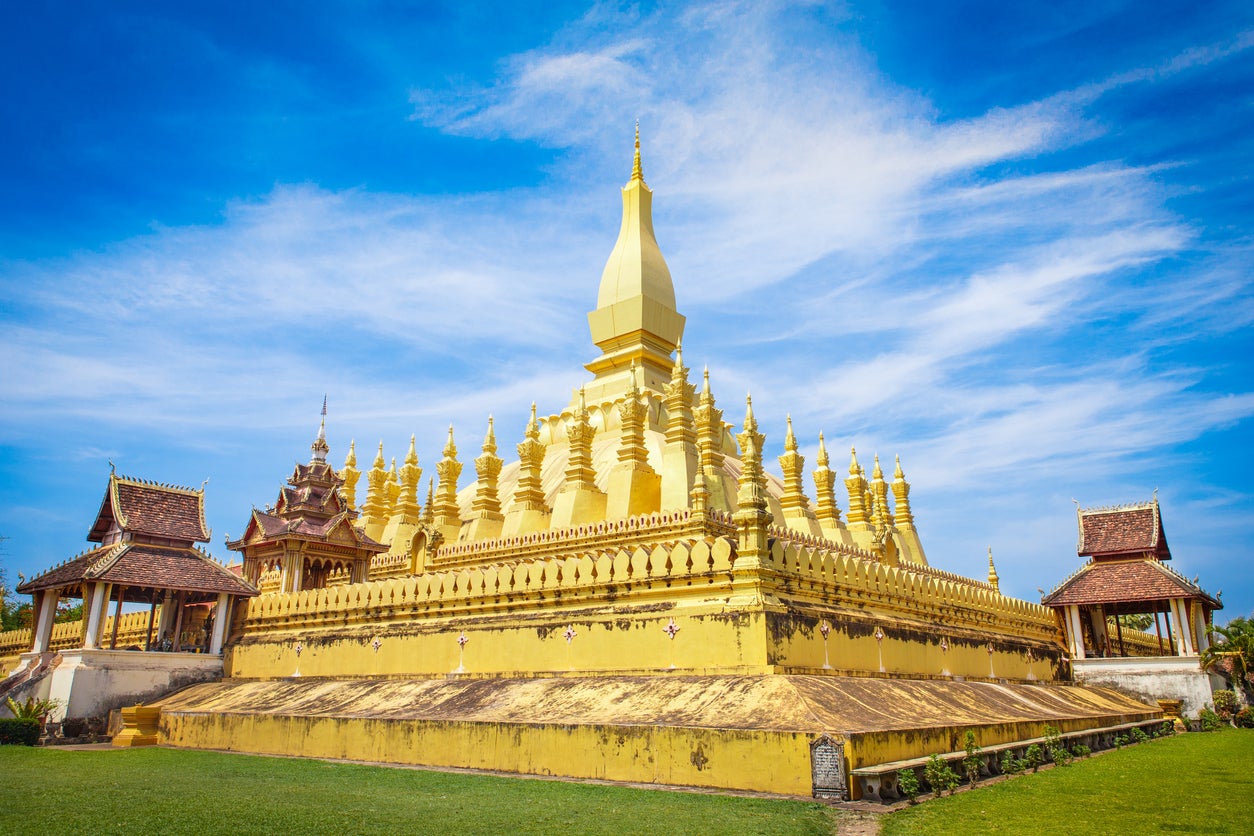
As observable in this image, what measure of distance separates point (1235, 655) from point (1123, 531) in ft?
12.2

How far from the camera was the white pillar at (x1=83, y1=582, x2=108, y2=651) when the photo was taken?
18.0 m

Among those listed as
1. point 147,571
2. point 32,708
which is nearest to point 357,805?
point 32,708

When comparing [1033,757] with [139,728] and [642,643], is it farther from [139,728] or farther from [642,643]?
[139,728]

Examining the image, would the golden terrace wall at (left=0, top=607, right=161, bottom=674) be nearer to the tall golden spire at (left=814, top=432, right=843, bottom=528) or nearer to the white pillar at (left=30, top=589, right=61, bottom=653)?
the white pillar at (left=30, top=589, right=61, bottom=653)

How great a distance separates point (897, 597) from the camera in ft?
50.3

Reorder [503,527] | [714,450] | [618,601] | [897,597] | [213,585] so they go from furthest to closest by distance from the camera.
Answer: [503,527] < [714,450] < [213,585] < [897,597] < [618,601]

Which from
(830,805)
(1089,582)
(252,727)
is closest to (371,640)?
(252,727)

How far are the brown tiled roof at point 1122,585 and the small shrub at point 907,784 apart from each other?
1527 cm

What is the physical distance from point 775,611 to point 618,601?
2731mm

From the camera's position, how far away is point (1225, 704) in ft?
63.8

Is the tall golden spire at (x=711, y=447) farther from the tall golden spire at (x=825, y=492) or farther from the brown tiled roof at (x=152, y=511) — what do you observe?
the brown tiled roof at (x=152, y=511)

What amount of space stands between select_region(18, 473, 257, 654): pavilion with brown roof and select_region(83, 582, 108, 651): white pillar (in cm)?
2

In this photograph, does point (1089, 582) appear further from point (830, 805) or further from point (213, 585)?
point (213, 585)

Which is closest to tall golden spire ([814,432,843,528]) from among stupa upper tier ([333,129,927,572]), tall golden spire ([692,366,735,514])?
stupa upper tier ([333,129,927,572])
